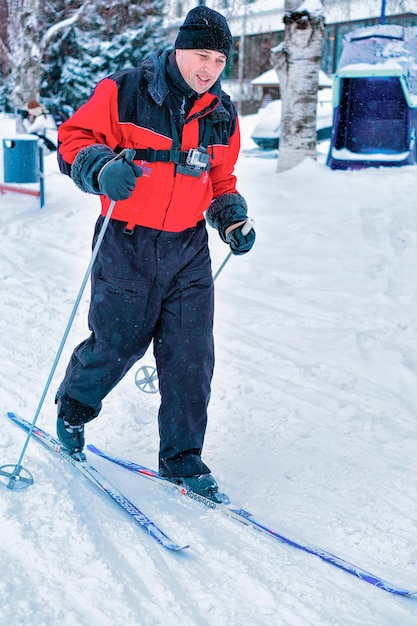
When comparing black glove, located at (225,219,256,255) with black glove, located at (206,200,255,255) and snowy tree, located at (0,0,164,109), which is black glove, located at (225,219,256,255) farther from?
snowy tree, located at (0,0,164,109)

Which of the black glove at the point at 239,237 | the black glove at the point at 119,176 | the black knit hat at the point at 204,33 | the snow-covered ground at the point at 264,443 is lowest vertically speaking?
the snow-covered ground at the point at 264,443

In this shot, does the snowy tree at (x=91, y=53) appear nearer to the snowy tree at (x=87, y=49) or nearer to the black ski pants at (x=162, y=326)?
the snowy tree at (x=87, y=49)

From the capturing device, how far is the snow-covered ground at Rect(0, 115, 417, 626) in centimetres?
229

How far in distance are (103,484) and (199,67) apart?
1.63 meters

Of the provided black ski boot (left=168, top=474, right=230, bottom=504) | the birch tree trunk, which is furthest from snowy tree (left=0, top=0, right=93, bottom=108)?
black ski boot (left=168, top=474, right=230, bottom=504)

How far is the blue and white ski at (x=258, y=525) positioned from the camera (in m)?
2.45

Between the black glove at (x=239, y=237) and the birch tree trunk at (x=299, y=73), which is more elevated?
the birch tree trunk at (x=299, y=73)

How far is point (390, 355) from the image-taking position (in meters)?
4.75

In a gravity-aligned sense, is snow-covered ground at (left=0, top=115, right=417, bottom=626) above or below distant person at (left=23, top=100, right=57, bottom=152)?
below

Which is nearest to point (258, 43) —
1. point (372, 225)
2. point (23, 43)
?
point (23, 43)

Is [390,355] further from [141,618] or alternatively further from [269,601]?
[141,618]

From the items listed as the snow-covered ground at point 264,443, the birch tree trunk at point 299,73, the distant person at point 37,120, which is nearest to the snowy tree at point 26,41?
the distant person at point 37,120

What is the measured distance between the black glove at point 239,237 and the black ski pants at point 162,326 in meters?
0.12

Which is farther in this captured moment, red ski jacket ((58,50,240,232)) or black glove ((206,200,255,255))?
black glove ((206,200,255,255))
